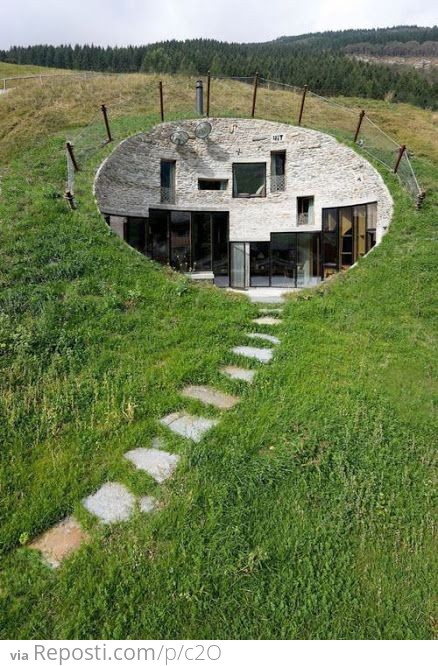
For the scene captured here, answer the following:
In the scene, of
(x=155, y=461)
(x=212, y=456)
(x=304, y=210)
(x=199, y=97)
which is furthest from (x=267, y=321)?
(x=199, y=97)

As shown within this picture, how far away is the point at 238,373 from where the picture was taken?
684 centimetres

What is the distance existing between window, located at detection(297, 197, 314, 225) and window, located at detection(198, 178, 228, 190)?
143 inches

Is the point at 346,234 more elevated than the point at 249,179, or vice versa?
the point at 249,179

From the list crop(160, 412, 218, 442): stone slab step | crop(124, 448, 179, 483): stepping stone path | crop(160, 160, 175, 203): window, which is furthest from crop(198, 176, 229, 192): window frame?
crop(124, 448, 179, 483): stepping stone path

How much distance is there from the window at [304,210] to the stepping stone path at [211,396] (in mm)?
14923

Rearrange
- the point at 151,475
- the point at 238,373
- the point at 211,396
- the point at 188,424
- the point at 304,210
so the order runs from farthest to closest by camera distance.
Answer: the point at 304,210, the point at 238,373, the point at 211,396, the point at 188,424, the point at 151,475

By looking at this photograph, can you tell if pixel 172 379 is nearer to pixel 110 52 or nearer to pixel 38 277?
pixel 38 277

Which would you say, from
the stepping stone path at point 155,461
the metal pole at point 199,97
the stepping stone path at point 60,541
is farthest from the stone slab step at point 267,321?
the metal pole at point 199,97

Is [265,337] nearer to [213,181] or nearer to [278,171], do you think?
[213,181]

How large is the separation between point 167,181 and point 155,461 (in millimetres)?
16735

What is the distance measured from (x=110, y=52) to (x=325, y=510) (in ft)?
304

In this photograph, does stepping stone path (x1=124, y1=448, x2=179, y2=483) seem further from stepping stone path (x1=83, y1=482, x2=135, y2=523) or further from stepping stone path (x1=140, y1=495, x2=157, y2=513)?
stepping stone path (x1=83, y1=482, x2=135, y2=523)

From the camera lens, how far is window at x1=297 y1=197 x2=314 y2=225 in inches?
764
